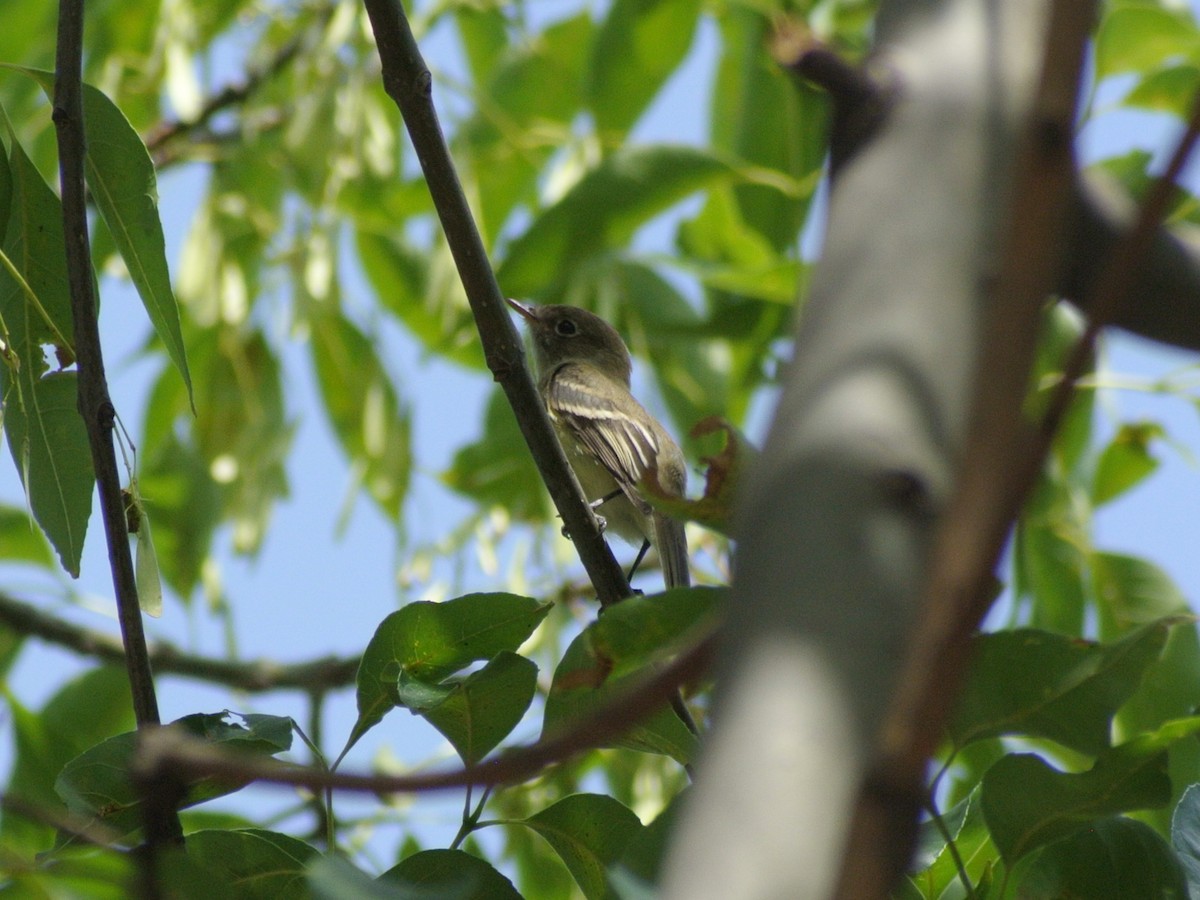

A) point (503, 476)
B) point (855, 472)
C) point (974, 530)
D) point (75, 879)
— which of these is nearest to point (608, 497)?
point (503, 476)

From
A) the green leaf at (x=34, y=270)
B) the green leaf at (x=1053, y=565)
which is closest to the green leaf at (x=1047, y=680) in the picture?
the green leaf at (x=34, y=270)

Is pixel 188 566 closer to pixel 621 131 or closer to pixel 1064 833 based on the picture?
pixel 621 131

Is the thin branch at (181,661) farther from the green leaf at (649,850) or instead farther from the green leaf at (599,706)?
the green leaf at (649,850)

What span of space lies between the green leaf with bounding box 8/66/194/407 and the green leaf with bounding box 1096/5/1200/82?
3.26 metres

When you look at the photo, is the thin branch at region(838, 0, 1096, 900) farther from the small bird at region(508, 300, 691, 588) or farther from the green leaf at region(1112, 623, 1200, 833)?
the small bird at region(508, 300, 691, 588)

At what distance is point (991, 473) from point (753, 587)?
216 millimetres

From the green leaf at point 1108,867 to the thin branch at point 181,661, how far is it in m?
3.69

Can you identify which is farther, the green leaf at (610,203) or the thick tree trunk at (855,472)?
the green leaf at (610,203)

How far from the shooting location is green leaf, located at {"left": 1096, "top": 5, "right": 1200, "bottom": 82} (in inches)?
171

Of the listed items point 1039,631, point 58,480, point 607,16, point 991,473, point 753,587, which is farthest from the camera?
point 607,16

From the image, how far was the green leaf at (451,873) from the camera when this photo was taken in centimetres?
167

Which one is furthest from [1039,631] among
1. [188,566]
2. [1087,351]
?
[188,566]

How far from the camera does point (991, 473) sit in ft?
2.06

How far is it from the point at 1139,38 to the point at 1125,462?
1370 millimetres
